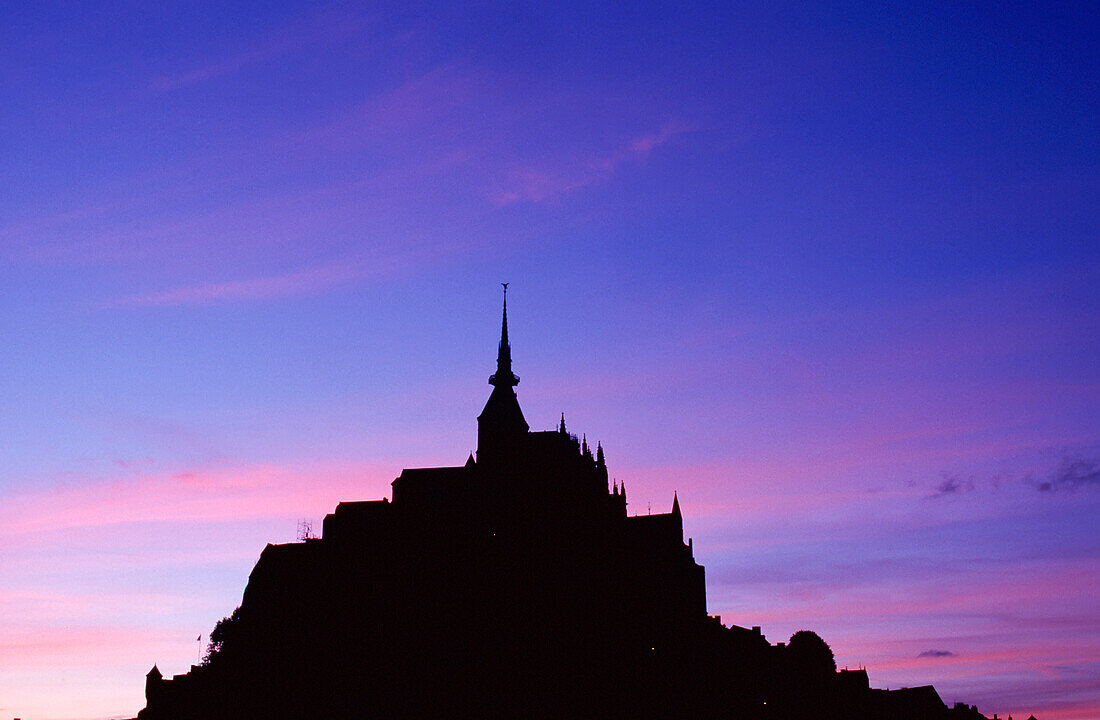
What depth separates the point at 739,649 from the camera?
14162 centimetres

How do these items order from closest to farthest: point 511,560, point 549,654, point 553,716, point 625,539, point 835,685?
1. point 553,716
2. point 549,654
3. point 511,560
4. point 625,539
5. point 835,685

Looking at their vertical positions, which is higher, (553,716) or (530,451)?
(530,451)

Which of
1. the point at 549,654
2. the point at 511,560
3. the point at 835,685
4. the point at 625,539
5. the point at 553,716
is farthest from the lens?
the point at 835,685

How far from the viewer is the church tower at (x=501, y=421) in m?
147

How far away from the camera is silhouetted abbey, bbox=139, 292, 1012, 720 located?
110m

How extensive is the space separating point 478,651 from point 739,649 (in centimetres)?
4171

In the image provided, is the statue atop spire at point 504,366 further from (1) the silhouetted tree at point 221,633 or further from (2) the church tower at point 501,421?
(1) the silhouetted tree at point 221,633

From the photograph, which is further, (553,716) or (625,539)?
(625,539)

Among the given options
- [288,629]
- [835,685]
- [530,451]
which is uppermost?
[530,451]

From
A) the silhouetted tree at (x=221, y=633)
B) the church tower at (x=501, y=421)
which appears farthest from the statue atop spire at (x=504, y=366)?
the silhouetted tree at (x=221, y=633)

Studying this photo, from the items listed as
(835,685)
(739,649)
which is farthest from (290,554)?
(835,685)

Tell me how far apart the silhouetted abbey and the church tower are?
0.81m

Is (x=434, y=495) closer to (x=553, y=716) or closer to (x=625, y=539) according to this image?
(x=625, y=539)

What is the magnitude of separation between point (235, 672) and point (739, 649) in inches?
2551
